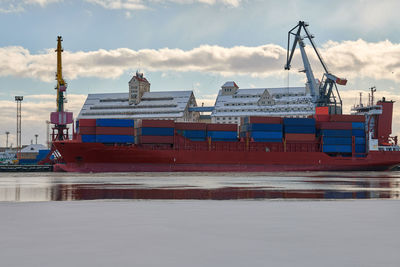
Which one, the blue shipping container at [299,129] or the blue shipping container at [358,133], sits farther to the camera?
the blue shipping container at [358,133]

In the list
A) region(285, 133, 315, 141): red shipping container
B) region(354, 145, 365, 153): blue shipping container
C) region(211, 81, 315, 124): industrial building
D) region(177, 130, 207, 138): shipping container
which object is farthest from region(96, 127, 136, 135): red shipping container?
region(211, 81, 315, 124): industrial building

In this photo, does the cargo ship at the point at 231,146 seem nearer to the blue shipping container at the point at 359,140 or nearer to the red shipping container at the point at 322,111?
the blue shipping container at the point at 359,140

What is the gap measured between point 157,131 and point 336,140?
27.7 meters

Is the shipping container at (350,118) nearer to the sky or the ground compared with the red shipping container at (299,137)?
nearer to the sky

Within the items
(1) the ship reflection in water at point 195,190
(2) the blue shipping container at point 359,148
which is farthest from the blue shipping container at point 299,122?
(1) the ship reflection in water at point 195,190

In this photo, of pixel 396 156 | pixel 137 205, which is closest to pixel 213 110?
pixel 396 156

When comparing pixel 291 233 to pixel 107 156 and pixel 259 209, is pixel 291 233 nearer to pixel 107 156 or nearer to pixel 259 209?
pixel 259 209

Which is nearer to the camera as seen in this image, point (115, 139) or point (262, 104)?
point (115, 139)

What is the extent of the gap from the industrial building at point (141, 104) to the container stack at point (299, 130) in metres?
104

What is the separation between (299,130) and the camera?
73.8 m

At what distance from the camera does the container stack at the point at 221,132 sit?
72500 millimetres

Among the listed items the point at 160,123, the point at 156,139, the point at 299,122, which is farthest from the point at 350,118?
the point at 156,139

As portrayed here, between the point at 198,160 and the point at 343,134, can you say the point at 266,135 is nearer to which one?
the point at 198,160

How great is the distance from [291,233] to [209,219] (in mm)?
3354
